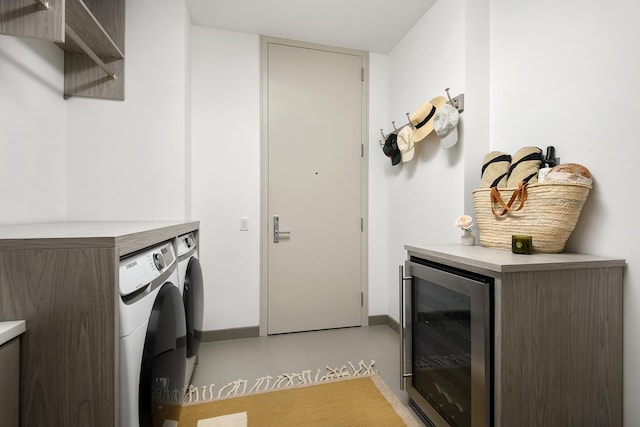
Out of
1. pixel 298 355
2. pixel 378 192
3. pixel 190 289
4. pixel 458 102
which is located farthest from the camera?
Result: pixel 378 192

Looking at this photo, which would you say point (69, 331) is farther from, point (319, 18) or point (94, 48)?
point (319, 18)

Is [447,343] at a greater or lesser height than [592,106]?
lesser

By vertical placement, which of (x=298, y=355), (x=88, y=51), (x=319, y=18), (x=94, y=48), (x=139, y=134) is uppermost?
(x=319, y=18)

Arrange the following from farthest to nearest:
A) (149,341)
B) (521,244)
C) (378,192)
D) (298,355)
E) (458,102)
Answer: (378,192) → (298,355) → (458,102) → (521,244) → (149,341)

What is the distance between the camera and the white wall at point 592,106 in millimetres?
1149

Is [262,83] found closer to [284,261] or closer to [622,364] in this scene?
[284,261]

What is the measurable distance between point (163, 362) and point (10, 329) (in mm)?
436

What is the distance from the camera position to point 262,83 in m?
2.54

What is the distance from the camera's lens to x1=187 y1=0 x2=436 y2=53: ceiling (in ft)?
7.08

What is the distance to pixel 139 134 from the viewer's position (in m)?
2.02

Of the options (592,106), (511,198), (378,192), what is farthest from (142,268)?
(378,192)

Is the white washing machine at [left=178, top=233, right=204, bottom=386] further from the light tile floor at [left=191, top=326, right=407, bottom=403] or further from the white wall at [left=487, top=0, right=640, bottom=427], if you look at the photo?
the white wall at [left=487, top=0, right=640, bottom=427]

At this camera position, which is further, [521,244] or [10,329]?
[521,244]

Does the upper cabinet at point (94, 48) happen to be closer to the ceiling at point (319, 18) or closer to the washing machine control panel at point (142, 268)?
the ceiling at point (319, 18)
